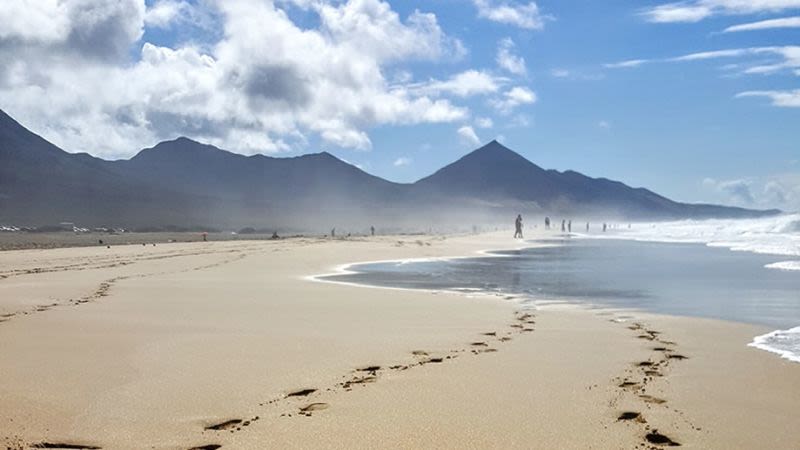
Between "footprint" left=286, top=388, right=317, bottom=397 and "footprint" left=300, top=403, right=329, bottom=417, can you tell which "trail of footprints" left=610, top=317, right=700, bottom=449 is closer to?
"footprint" left=300, top=403, right=329, bottom=417

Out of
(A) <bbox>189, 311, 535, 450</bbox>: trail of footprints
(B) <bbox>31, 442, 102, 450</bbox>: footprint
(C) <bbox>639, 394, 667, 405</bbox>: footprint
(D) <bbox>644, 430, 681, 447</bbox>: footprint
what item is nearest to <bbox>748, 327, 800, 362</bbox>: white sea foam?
(C) <bbox>639, 394, 667, 405</bbox>: footprint

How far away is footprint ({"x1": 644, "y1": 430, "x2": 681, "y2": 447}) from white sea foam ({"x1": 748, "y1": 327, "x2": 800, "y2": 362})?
365cm

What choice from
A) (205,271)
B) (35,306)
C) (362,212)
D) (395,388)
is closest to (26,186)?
(362,212)

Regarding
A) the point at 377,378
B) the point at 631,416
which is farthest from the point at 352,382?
the point at 631,416

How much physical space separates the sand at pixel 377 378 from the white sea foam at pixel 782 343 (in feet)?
0.80

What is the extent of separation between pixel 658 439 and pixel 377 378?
2.83 m

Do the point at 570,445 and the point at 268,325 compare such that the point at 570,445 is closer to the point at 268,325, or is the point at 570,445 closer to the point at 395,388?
the point at 395,388

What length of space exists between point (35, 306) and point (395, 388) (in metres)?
8.22

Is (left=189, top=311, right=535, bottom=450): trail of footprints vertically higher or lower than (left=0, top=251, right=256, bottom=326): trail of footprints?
lower

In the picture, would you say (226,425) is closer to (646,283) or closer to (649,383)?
(649,383)

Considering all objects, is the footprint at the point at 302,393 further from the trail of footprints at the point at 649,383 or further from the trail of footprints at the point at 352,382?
the trail of footprints at the point at 649,383

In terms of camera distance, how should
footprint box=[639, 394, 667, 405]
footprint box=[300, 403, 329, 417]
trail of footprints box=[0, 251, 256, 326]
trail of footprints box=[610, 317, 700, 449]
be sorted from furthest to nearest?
trail of footprints box=[0, 251, 256, 326], footprint box=[639, 394, 667, 405], footprint box=[300, 403, 329, 417], trail of footprints box=[610, 317, 700, 449]

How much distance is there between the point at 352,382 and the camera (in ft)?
22.4

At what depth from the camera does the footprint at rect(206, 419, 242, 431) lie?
536 centimetres
